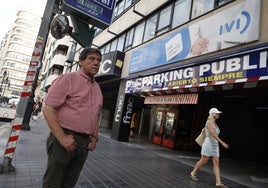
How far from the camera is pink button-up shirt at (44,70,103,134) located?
2320mm

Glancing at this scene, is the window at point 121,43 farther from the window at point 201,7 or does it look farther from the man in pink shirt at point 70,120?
the man in pink shirt at point 70,120

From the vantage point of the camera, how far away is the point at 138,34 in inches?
535

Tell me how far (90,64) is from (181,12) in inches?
341

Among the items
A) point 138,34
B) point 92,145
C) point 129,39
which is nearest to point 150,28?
point 138,34

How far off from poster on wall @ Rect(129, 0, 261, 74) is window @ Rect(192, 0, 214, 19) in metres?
0.57

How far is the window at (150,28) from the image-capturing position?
12195 mm

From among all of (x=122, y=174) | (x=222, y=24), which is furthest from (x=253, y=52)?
(x=122, y=174)

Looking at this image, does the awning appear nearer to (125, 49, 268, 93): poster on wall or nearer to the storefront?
the storefront

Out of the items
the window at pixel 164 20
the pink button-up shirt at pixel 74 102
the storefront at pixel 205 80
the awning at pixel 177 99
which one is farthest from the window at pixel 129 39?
the pink button-up shirt at pixel 74 102

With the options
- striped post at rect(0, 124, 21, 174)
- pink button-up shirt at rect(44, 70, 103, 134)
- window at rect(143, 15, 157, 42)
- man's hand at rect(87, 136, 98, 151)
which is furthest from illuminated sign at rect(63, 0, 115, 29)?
window at rect(143, 15, 157, 42)

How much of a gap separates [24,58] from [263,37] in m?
95.8

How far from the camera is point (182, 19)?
9.98m

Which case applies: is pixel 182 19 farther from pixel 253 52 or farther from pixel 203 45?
pixel 253 52

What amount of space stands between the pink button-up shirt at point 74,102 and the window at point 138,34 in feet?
36.0
